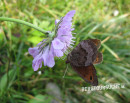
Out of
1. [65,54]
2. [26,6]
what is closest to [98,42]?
[65,54]

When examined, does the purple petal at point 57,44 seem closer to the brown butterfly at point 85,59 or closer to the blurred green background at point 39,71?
the brown butterfly at point 85,59

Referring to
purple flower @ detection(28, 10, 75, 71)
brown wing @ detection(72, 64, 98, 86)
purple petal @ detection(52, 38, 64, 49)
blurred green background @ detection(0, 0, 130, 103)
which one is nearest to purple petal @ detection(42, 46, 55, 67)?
purple flower @ detection(28, 10, 75, 71)

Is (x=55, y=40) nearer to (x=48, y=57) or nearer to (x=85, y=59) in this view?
(x=48, y=57)

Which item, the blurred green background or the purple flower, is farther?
the blurred green background

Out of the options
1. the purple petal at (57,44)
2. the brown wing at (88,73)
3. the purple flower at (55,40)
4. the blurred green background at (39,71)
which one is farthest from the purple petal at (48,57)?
the blurred green background at (39,71)

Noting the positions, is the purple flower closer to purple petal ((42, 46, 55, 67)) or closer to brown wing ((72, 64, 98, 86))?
purple petal ((42, 46, 55, 67))

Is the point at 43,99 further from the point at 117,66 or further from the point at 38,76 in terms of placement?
the point at 117,66

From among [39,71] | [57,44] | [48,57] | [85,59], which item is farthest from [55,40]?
[39,71]

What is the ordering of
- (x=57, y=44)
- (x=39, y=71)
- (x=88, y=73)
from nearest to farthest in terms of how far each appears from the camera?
(x=57, y=44) → (x=88, y=73) → (x=39, y=71)
